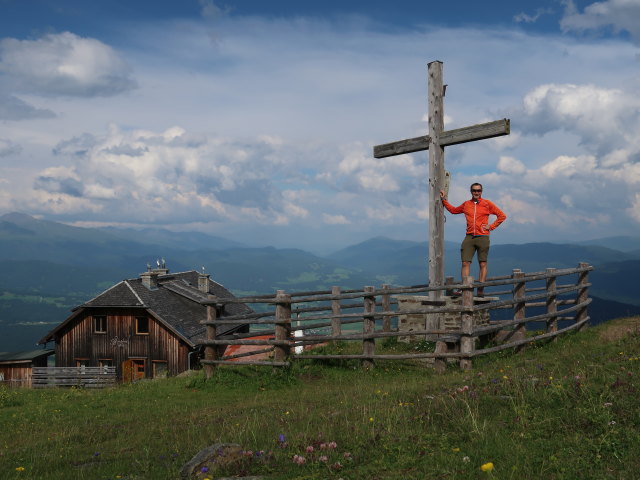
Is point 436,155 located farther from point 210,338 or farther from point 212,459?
point 212,459

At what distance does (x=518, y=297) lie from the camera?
13.1 m

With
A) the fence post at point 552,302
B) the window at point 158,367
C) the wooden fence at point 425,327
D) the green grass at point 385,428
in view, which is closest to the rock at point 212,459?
the green grass at point 385,428

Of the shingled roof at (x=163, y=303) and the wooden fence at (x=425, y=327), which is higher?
the wooden fence at (x=425, y=327)

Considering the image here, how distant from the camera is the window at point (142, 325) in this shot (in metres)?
40.2

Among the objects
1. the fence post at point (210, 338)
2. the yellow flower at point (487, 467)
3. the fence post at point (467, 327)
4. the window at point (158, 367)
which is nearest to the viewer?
the yellow flower at point (487, 467)

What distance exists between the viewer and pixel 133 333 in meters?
40.4

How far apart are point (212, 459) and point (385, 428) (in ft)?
6.64

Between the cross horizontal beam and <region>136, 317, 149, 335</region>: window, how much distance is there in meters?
30.1

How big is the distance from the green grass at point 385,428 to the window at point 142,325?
1157 inches

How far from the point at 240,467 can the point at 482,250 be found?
9.21 m

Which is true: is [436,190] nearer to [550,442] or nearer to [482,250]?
[482,250]

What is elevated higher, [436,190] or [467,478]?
[436,190]

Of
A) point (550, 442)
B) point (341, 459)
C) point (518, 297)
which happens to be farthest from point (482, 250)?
point (341, 459)

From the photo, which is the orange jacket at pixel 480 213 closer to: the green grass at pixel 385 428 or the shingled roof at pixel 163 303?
the green grass at pixel 385 428
